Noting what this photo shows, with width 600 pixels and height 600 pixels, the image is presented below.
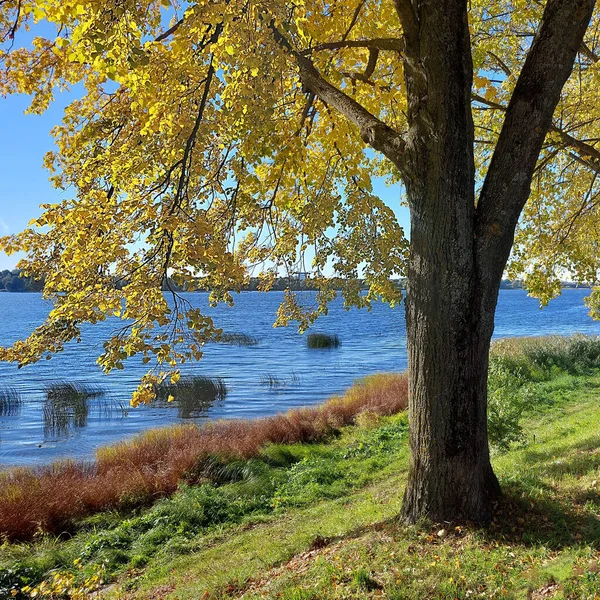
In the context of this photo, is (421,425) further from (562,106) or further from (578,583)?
(562,106)

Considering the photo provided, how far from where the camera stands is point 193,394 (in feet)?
71.2

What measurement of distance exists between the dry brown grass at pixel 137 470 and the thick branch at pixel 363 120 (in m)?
8.48

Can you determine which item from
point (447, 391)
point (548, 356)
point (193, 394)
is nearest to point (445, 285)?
point (447, 391)

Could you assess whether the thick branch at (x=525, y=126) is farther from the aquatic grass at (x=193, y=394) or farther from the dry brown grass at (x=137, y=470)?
the aquatic grass at (x=193, y=394)

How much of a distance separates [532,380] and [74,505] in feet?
52.0

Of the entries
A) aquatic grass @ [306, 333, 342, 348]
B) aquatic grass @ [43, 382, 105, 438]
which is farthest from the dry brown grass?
aquatic grass @ [306, 333, 342, 348]

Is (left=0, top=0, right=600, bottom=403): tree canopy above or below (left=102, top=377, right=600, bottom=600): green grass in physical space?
above

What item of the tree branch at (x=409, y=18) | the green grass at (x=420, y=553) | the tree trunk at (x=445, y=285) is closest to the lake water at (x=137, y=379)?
the green grass at (x=420, y=553)

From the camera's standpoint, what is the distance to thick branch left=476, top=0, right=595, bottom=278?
449 centimetres

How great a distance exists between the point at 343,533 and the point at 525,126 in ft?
15.1

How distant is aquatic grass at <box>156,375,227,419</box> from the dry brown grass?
13.1 ft

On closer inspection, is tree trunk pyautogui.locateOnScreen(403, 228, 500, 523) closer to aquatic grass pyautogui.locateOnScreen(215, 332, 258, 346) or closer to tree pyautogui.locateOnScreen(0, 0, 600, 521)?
tree pyautogui.locateOnScreen(0, 0, 600, 521)

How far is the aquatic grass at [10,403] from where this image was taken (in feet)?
64.7

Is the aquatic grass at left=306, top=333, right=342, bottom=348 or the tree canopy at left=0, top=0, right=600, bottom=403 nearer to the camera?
the tree canopy at left=0, top=0, right=600, bottom=403
